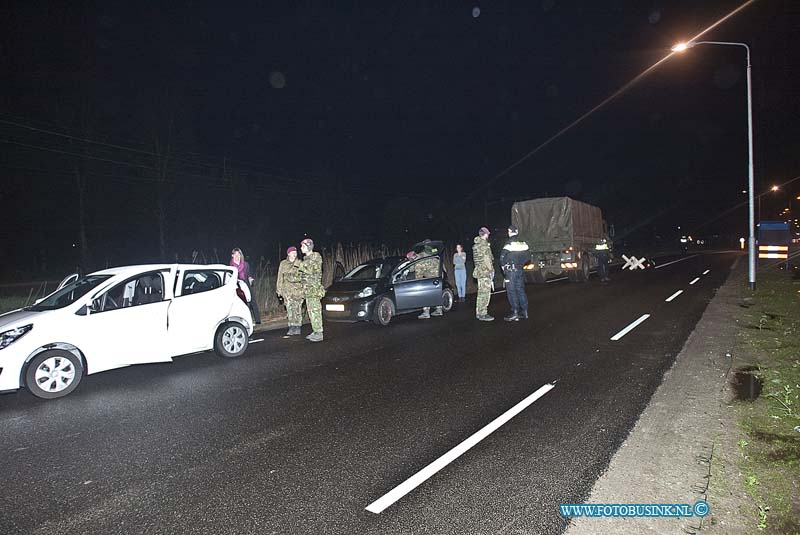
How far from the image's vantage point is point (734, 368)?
6988 millimetres

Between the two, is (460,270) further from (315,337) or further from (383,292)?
(315,337)

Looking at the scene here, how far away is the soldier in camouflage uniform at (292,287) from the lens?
9.83m

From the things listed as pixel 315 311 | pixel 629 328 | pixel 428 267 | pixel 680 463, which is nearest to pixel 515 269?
pixel 428 267

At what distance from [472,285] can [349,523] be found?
18363 mm

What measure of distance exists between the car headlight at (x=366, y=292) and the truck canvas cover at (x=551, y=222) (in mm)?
11842

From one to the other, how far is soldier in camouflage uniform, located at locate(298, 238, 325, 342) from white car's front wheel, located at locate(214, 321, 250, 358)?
4.80 feet

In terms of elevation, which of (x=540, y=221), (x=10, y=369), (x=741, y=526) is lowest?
(x=741, y=526)

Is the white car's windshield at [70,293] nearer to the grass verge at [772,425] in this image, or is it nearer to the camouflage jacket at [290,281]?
the camouflage jacket at [290,281]

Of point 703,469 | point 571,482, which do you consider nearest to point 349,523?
point 571,482

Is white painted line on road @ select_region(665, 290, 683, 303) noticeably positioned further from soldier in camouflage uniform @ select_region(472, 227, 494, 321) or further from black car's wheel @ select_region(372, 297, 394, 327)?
black car's wheel @ select_region(372, 297, 394, 327)

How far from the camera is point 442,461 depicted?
166 inches

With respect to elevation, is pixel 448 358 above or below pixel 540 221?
below

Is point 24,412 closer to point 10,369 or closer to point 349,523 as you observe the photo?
point 10,369

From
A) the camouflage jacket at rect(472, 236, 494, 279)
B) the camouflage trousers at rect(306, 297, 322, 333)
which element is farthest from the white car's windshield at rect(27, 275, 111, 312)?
the camouflage jacket at rect(472, 236, 494, 279)
